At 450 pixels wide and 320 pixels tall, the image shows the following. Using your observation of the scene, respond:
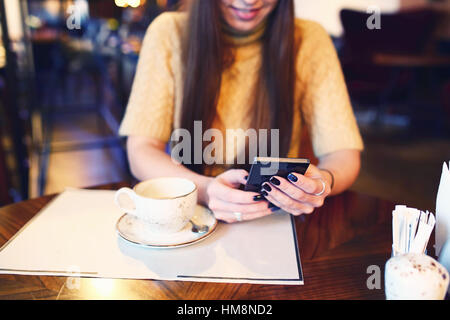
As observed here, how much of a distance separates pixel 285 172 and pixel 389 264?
0.23 metres

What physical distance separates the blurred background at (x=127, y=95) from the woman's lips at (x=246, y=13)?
1.14m

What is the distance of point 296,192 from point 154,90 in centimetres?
57

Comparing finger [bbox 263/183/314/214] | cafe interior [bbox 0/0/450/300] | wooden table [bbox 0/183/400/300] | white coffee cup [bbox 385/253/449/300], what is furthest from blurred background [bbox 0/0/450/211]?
white coffee cup [bbox 385/253/449/300]

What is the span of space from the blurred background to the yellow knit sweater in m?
0.92

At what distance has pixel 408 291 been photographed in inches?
16.5

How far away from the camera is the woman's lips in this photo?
0.98 m

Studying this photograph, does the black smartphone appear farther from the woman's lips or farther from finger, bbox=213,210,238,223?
the woman's lips

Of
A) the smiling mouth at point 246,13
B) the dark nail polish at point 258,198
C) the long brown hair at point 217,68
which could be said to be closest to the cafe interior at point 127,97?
the long brown hair at point 217,68

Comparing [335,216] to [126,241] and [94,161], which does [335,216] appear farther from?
[94,161]

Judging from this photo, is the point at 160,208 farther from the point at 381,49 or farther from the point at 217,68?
the point at 381,49

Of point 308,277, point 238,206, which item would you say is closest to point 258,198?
point 238,206

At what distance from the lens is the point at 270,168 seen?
0.60 meters

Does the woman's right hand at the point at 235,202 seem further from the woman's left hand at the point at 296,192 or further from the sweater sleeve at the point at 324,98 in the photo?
the sweater sleeve at the point at 324,98
